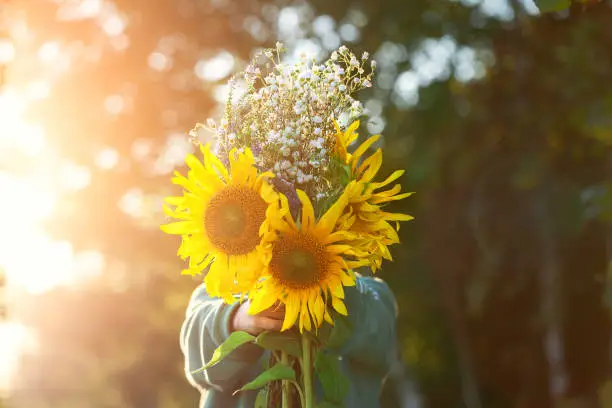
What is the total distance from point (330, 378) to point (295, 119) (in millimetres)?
728

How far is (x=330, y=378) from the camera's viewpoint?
2262 millimetres

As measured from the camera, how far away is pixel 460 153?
975 centimetres

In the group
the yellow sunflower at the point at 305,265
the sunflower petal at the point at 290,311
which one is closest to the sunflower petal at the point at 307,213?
the yellow sunflower at the point at 305,265

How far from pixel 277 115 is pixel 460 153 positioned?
7.75 m

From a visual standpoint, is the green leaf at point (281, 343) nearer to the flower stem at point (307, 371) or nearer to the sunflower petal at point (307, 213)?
the flower stem at point (307, 371)

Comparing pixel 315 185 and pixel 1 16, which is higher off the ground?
pixel 1 16

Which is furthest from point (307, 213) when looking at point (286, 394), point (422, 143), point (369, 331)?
point (422, 143)

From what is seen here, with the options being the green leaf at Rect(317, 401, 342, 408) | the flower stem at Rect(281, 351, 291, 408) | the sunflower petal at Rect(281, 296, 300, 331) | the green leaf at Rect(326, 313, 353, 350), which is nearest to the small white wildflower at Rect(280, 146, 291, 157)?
the sunflower petal at Rect(281, 296, 300, 331)

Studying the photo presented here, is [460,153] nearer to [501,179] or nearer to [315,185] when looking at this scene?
[501,179]

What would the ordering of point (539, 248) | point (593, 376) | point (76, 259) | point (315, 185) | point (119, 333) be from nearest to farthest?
point (315, 185)
point (539, 248)
point (593, 376)
point (76, 259)
point (119, 333)

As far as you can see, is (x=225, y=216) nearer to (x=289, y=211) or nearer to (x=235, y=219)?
(x=235, y=219)

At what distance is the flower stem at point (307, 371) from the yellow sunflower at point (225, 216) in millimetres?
255

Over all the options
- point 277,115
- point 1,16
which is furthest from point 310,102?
point 1,16

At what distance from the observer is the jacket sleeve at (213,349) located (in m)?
2.62
